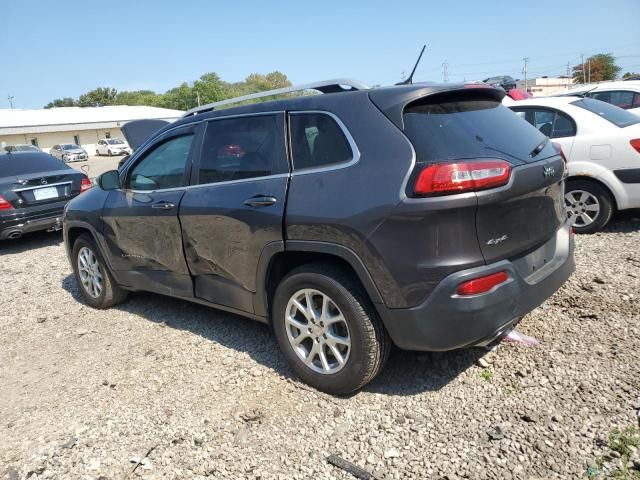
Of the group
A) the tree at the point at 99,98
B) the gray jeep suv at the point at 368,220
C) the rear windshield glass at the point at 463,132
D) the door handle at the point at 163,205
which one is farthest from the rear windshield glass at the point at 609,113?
the tree at the point at 99,98

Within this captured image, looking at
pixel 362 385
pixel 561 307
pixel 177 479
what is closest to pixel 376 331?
pixel 362 385

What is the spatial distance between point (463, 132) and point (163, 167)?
249 centimetres

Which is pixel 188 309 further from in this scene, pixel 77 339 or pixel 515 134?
pixel 515 134

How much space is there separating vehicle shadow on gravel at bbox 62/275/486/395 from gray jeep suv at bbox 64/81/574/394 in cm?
35

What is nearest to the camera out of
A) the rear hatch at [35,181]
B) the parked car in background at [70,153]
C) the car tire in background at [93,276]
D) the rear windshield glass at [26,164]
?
the car tire in background at [93,276]

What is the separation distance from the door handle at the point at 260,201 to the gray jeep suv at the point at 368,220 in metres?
0.01

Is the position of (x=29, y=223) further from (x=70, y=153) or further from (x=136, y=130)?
(x=70, y=153)

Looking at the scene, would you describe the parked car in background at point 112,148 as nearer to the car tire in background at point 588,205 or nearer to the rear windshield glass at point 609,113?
the rear windshield glass at point 609,113

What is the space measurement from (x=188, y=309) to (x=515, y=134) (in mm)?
3339

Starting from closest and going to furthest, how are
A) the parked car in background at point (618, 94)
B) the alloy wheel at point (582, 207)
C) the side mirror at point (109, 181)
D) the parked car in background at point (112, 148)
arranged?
1. the side mirror at point (109, 181)
2. the alloy wheel at point (582, 207)
3. the parked car in background at point (618, 94)
4. the parked car in background at point (112, 148)

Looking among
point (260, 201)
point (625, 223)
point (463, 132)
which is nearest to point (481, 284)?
point (463, 132)

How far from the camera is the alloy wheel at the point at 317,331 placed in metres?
3.08

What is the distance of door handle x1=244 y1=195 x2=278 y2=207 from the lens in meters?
3.21

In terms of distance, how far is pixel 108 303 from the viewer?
5.14 m
